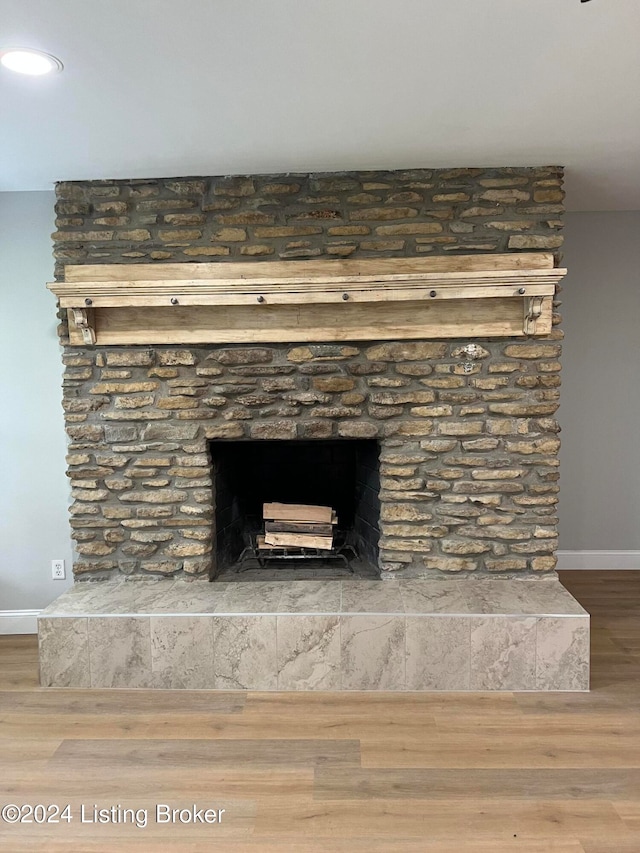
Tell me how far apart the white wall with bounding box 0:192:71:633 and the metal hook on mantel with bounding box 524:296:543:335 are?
231 cm

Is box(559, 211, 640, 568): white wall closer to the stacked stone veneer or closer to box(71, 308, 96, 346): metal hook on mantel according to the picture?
the stacked stone veneer

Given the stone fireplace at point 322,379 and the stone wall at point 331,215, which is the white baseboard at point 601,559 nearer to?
the stone fireplace at point 322,379

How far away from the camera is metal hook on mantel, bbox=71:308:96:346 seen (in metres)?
2.73

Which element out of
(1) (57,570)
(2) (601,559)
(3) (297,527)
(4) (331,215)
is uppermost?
(4) (331,215)

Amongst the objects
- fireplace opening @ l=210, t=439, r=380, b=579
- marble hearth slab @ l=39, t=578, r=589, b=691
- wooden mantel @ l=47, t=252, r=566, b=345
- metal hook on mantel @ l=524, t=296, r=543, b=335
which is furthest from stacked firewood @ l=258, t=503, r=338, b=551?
metal hook on mantel @ l=524, t=296, r=543, b=335

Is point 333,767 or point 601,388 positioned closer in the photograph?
point 333,767

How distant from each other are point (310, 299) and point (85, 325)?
1038 millimetres

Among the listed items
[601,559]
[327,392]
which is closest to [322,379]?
[327,392]

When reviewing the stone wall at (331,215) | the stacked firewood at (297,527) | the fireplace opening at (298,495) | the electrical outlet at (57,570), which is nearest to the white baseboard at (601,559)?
the fireplace opening at (298,495)

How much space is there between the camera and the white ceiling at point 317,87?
5.29 feet

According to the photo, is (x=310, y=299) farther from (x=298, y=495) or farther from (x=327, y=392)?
(x=298, y=495)

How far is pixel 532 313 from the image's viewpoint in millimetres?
2682

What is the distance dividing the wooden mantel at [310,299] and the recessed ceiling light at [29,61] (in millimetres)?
918

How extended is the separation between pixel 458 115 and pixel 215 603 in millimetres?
2194
